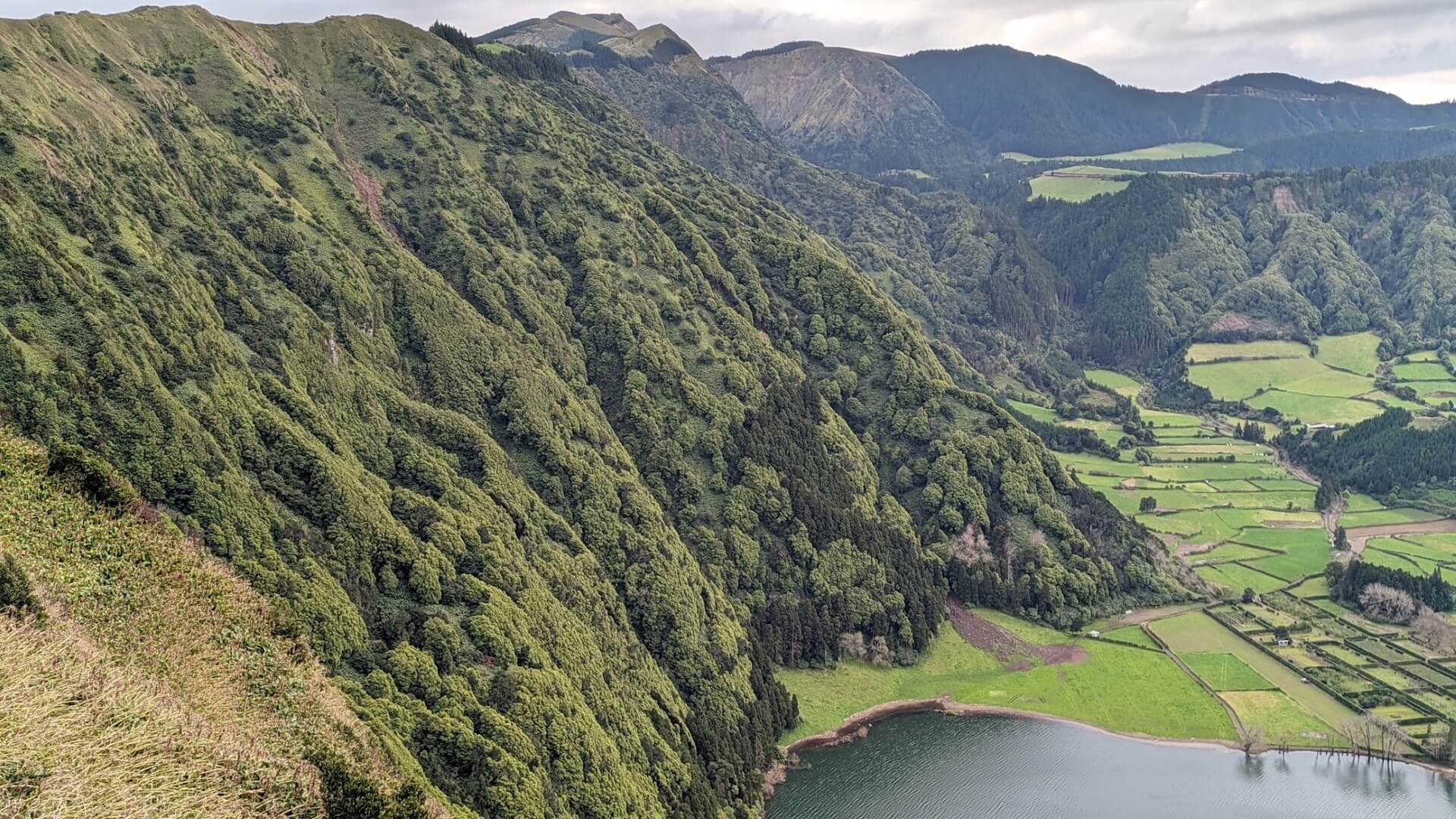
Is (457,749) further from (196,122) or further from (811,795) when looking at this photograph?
(196,122)

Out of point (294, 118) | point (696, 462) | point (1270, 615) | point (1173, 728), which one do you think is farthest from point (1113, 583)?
point (294, 118)

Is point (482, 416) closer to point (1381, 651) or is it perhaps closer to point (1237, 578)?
point (1237, 578)

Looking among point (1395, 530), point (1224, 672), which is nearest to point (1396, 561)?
point (1395, 530)

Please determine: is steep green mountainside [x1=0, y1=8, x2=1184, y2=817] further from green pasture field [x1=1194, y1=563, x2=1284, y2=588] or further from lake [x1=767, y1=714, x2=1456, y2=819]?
lake [x1=767, y1=714, x2=1456, y2=819]

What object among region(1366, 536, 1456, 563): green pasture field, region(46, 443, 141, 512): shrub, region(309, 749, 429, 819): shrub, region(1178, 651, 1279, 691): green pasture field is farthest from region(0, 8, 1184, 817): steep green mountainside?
region(1366, 536, 1456, 563): green pasture field

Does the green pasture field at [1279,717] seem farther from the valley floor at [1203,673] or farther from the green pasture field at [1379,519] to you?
the green pasture field at [1379,519]
